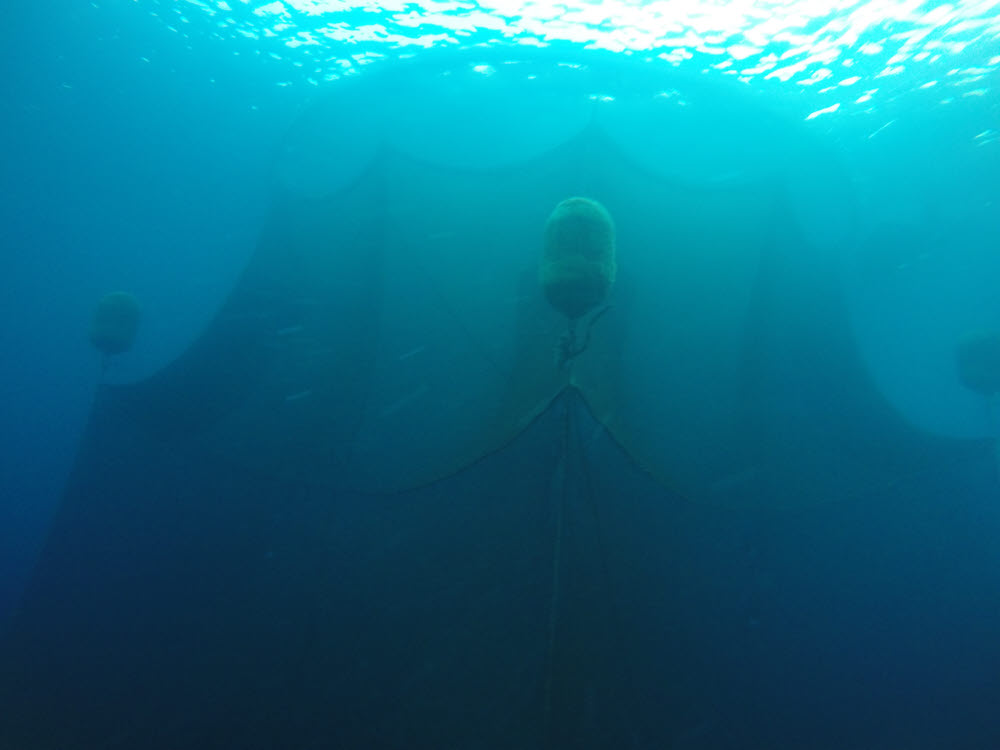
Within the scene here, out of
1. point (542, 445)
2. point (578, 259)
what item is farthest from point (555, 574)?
point (578, 259)

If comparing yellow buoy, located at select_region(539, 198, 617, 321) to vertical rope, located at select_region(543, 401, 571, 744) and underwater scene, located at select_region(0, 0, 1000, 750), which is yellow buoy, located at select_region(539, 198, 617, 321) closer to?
underwater scene, located at select_region(0, 0, 1000, 750)

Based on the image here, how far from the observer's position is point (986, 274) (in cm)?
2861

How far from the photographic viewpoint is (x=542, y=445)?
4.92 m

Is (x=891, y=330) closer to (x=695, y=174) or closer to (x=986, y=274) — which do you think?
(x=986, y=274)

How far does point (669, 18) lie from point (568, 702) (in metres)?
11.1

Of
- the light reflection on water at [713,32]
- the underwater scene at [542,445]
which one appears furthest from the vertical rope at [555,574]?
the light reflection on water at [713,32]

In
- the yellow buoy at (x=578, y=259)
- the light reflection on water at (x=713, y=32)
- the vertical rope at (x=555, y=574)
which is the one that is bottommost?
the vertical rope at (x=555, y=574)

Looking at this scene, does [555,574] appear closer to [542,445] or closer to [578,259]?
[542,445]

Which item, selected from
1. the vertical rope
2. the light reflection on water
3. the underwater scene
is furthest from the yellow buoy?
the light reflection on water

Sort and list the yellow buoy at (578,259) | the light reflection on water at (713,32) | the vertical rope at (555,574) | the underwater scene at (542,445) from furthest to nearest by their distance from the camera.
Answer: the light reflection on water at (713,32)
the underwater scene at (542,445)
the yellow buoy at (578,259)
the vertical rope at (555,574)

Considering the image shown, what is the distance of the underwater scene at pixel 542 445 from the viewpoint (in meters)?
5.46

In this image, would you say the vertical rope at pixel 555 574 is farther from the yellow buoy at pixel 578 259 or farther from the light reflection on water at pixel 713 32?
the light reflection on water at pixel 713 32

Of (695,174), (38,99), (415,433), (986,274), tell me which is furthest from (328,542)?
(986,274)

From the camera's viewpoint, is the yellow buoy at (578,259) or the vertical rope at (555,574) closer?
the vertical rope at (555,574)
